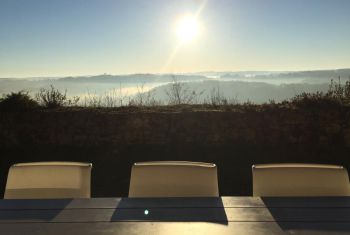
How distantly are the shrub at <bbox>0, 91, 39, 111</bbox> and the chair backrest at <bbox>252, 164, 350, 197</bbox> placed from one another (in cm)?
464

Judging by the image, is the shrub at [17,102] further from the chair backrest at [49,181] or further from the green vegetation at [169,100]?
the chair backrest at [49,181]

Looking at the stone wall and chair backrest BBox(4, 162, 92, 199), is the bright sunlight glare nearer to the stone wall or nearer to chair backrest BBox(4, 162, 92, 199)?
the stone wall

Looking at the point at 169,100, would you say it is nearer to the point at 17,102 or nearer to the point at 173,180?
the point at 17,102

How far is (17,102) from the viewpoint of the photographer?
6.21 metres

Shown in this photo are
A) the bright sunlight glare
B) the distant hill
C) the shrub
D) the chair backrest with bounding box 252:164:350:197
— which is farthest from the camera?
the distant hill

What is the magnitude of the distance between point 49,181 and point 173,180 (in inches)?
28.0

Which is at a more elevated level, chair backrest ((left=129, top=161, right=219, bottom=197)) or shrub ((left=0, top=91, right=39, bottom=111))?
shrub ((left=0, top=91, right=39, bottom=111))

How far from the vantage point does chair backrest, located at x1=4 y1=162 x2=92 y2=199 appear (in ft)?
7.93

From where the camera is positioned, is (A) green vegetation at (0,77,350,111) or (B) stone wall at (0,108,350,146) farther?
(A) green vegetation at (0,77,350,111)

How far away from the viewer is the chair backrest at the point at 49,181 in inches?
95.2

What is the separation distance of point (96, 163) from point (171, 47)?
139 inches

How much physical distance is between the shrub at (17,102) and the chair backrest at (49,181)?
3.92 meters

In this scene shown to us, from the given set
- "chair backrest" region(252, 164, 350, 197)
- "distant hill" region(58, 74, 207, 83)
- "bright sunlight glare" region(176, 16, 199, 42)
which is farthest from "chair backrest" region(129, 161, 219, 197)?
"distant hill" region(58, 74, 207, 83)

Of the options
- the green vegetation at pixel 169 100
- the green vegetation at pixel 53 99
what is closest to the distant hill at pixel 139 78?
the green vegetation at pixel 169 100
